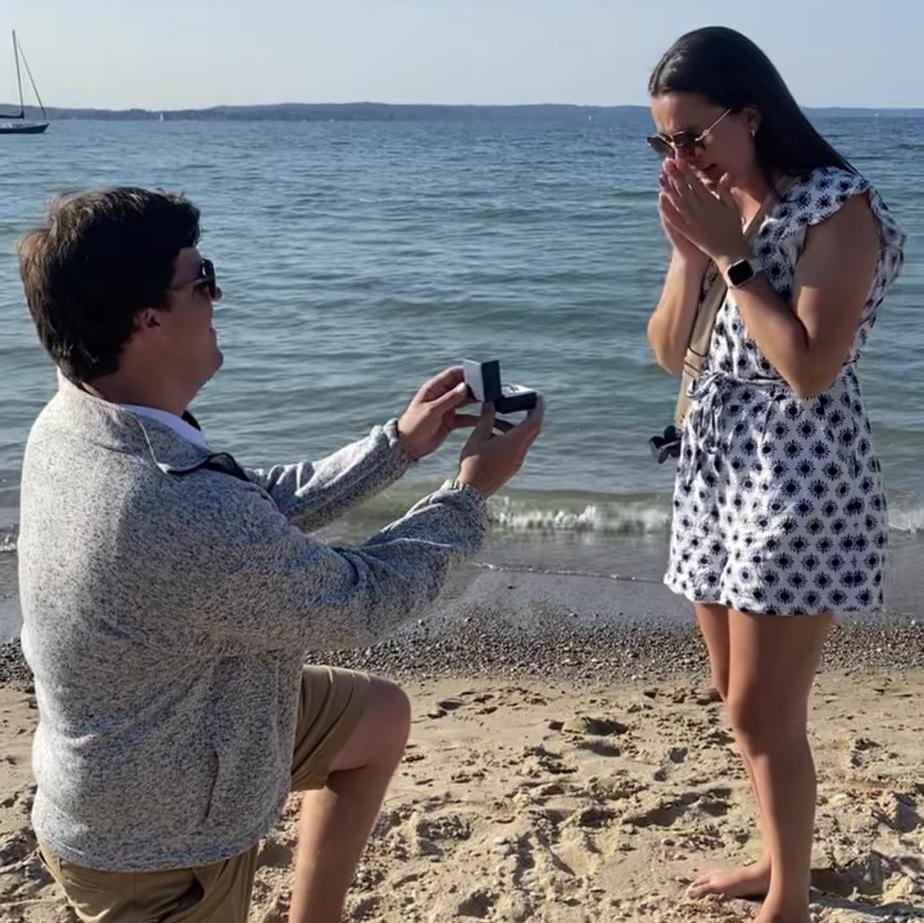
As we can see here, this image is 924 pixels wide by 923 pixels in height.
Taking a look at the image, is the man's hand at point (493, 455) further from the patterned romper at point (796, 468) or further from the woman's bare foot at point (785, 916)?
the woman's bare foot at point (785, 916)

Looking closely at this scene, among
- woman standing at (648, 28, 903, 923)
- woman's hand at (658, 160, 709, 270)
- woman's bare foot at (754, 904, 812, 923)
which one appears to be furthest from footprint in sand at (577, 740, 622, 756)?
woman's hand at (658, 160, 709, 270)

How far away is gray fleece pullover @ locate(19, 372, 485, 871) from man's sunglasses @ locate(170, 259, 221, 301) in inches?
9.7

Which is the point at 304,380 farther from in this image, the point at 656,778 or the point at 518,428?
the point at 518,428

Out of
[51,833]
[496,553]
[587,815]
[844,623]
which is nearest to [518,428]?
[51,833]

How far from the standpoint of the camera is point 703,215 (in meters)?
2.88

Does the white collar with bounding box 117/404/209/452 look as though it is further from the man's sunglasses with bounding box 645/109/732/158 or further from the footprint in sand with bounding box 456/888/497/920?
the footprint in sand with bounding box 456/888/497/920

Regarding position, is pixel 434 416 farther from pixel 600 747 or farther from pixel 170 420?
pixel 600 747

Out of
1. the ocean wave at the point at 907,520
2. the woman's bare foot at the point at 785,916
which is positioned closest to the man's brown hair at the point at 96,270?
the woman's bare foot at the point at 785,916

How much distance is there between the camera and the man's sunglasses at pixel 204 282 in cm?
229

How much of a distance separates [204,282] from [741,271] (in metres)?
1.14

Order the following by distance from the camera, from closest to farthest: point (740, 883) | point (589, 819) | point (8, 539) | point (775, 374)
Result: point (775, 374)
point (740, 883)
point (589, 819)
point (8, 539)

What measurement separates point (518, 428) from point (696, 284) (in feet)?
2.51

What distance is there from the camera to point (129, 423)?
221 cm

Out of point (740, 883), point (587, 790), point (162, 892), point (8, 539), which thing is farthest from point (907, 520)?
point (162, 892)
